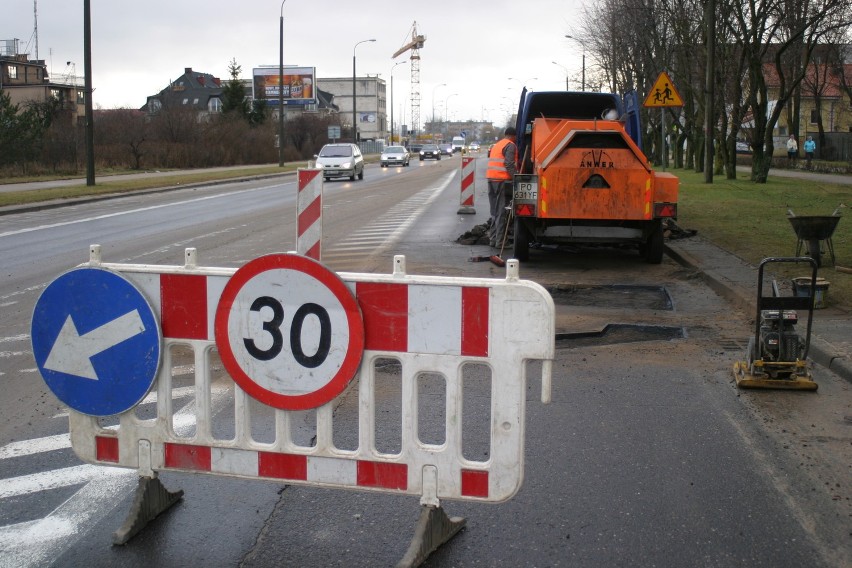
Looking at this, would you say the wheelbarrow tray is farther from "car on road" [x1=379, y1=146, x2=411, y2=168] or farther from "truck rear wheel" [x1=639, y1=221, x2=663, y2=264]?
"car on road" [x1=379, y1=146, x2=411, y2=168]

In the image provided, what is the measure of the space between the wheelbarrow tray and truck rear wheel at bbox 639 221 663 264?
2899 mm

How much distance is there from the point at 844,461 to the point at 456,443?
2.55 m

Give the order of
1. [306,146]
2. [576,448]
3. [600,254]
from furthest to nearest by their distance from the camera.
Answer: [306,146] < [600,254] < [576,448]

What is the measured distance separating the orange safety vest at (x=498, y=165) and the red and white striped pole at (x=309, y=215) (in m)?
9.62

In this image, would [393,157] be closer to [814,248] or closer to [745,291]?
[814,248]

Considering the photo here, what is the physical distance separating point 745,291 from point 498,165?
6103mm

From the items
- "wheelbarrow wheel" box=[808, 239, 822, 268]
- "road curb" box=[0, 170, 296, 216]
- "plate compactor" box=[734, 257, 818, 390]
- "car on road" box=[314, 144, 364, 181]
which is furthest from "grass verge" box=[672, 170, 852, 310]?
"road curb" box=[0, 170, 296, 216]

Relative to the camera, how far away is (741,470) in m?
5.23

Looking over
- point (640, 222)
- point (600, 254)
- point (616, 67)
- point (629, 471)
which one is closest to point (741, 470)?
point (629, 471)

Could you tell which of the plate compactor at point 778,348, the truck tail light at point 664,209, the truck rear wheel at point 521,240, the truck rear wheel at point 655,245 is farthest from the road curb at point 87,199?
the plate compactor at point 778,348

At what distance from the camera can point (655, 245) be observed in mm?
13898

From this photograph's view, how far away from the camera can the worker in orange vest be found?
A: 1560 cm

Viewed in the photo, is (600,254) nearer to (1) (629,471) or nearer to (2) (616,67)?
(1) (629,471)

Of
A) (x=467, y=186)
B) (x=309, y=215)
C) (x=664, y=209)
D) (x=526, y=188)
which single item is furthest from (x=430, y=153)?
(x=309, y=215)
